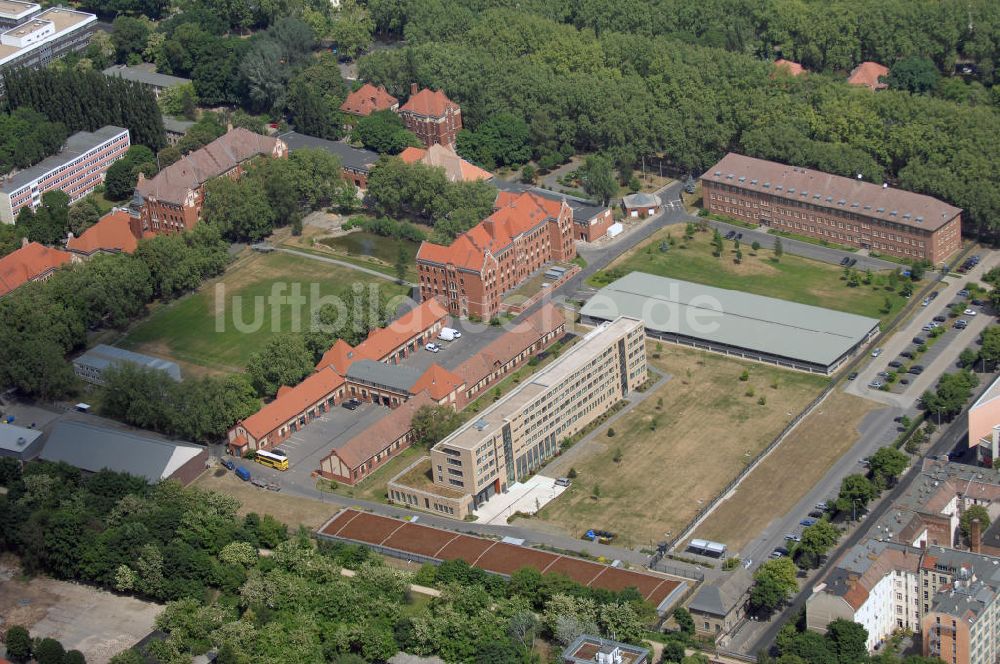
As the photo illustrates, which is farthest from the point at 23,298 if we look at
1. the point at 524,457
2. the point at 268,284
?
the point at 524,457

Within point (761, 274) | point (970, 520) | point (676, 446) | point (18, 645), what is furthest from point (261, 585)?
point (761, 274)

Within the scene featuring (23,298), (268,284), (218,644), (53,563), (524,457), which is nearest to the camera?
(218,644)

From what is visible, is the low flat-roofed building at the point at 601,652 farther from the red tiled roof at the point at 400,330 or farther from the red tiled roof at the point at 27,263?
the red tiled roof at the point at 27,263

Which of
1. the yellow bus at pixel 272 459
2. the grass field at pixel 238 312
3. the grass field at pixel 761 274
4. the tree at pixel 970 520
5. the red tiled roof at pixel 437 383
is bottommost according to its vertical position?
the grass field at pixel 761 274

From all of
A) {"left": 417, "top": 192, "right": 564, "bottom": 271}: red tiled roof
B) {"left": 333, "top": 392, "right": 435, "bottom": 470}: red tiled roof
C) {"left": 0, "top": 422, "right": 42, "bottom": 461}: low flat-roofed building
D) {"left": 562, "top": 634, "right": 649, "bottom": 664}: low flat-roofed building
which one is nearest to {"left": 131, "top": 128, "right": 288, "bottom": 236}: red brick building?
{"left": 417, "top": 192, "right": 564, "bottom": 271}: red tiled roof

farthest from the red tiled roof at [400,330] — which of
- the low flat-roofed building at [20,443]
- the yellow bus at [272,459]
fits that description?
the low flat-roofed building at [20,443]

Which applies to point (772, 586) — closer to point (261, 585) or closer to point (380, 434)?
point (261, 585)

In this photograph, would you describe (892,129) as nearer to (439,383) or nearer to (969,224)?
(969,224)
